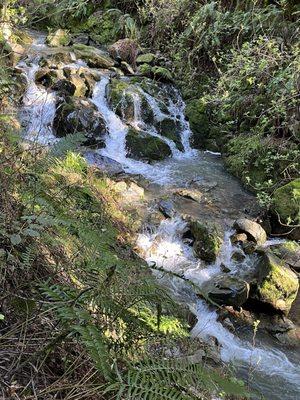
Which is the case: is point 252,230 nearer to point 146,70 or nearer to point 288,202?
point 288,202

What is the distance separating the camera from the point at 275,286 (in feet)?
17.3

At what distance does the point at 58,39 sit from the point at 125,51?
6.95 feet

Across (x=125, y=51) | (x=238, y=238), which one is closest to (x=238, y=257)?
(x=238, y=238)

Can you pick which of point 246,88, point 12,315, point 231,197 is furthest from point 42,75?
point 12,315

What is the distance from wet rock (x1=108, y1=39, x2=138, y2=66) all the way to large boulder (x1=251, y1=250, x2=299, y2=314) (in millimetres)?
8405

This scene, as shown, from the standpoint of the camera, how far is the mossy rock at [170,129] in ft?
32.9

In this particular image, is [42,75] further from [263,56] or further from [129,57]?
[263,56]

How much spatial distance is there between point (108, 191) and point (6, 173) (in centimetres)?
344

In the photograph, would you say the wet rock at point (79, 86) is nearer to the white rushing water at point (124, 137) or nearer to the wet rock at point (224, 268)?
the white rushing water at point (124, 137)

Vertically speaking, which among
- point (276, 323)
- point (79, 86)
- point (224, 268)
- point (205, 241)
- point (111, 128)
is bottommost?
point (276, 323)

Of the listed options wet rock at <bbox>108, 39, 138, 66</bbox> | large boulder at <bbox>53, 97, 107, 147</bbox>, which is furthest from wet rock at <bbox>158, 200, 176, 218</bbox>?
wet rock at <bbox>108, 39, 138, 66</bbox>

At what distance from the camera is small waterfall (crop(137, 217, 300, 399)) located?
4.50 metres

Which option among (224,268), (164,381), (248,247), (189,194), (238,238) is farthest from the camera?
(189,194)

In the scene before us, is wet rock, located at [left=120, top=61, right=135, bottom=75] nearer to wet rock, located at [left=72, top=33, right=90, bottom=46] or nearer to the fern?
wet rock, located at [left=72, top=33, right=90, bottom=46]
